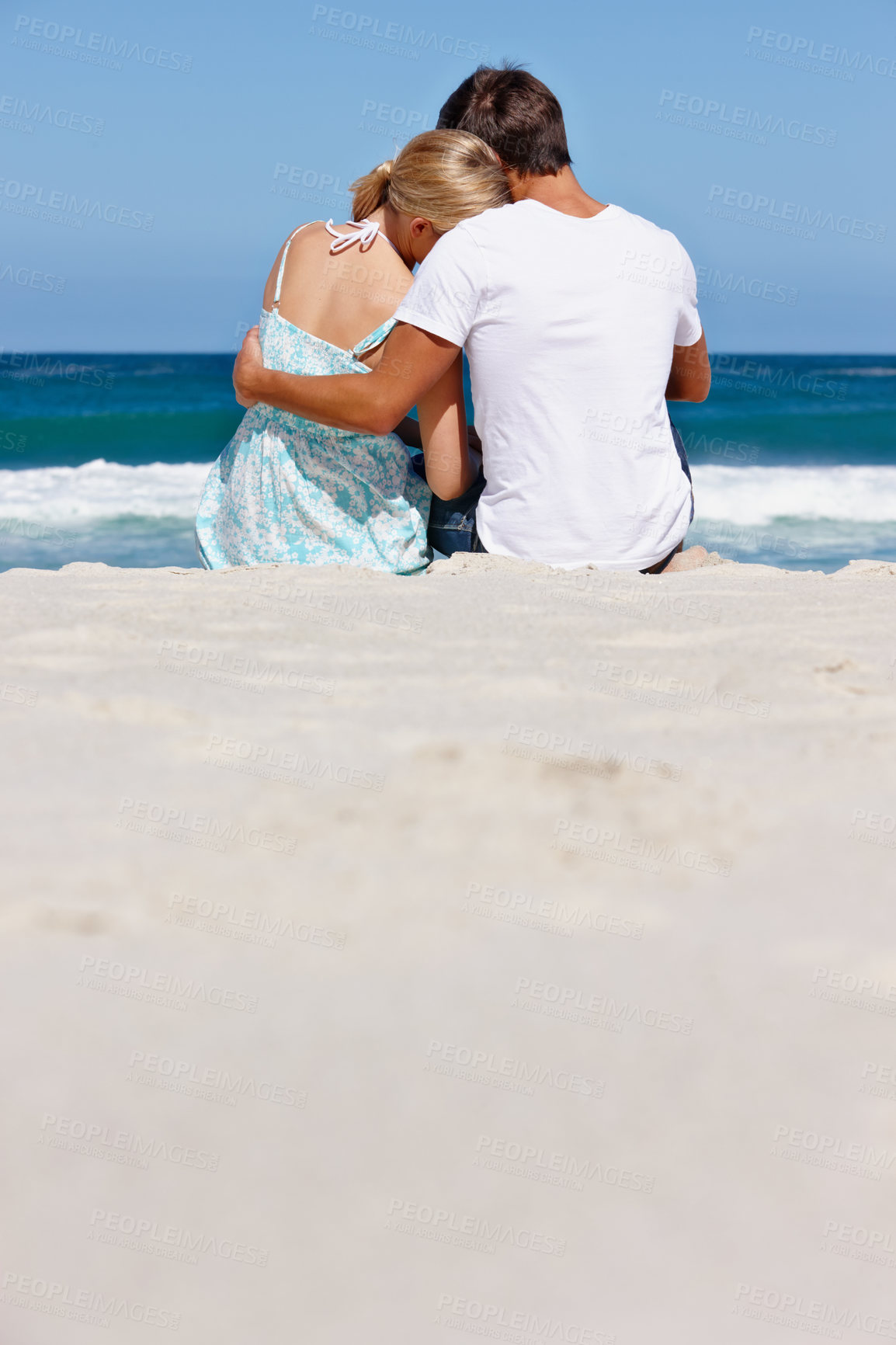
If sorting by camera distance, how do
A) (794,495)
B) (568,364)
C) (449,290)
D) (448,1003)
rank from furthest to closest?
(794,495) < (568,364) < (449,290) < (448,1003)

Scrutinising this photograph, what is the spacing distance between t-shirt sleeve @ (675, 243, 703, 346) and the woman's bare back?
24.9 inches

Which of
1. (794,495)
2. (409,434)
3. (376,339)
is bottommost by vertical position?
(794,495)

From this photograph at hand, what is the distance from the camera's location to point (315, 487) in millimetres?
2412

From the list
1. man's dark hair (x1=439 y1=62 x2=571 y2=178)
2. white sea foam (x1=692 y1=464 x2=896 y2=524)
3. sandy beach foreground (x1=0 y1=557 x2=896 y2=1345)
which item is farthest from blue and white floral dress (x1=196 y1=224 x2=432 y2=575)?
white sea foam (x1=692 y1=464 x2=896 y2=524)

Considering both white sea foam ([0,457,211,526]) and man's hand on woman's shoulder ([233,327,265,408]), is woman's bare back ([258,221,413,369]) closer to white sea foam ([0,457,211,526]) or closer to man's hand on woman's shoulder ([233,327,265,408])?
man's hand on woman's shoulder ([233,327,265,408])

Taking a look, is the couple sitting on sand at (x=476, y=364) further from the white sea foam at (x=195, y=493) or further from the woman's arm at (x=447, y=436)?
the white sea foam at (x=195, y=493)

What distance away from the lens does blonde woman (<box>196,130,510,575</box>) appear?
2205mm

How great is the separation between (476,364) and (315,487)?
48 centimetres

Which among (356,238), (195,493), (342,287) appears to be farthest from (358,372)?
(195,493)

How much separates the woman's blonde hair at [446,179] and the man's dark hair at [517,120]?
42mm

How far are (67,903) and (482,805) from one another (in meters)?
0.47

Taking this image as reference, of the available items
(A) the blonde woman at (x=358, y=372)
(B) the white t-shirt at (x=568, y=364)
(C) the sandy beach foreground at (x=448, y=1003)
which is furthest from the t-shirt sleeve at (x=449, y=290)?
(C) the sandy beach foreground at (x=448, y=1003)

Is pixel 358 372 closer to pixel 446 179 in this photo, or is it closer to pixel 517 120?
pixel 446 179

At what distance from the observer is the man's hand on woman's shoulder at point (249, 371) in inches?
91.2
